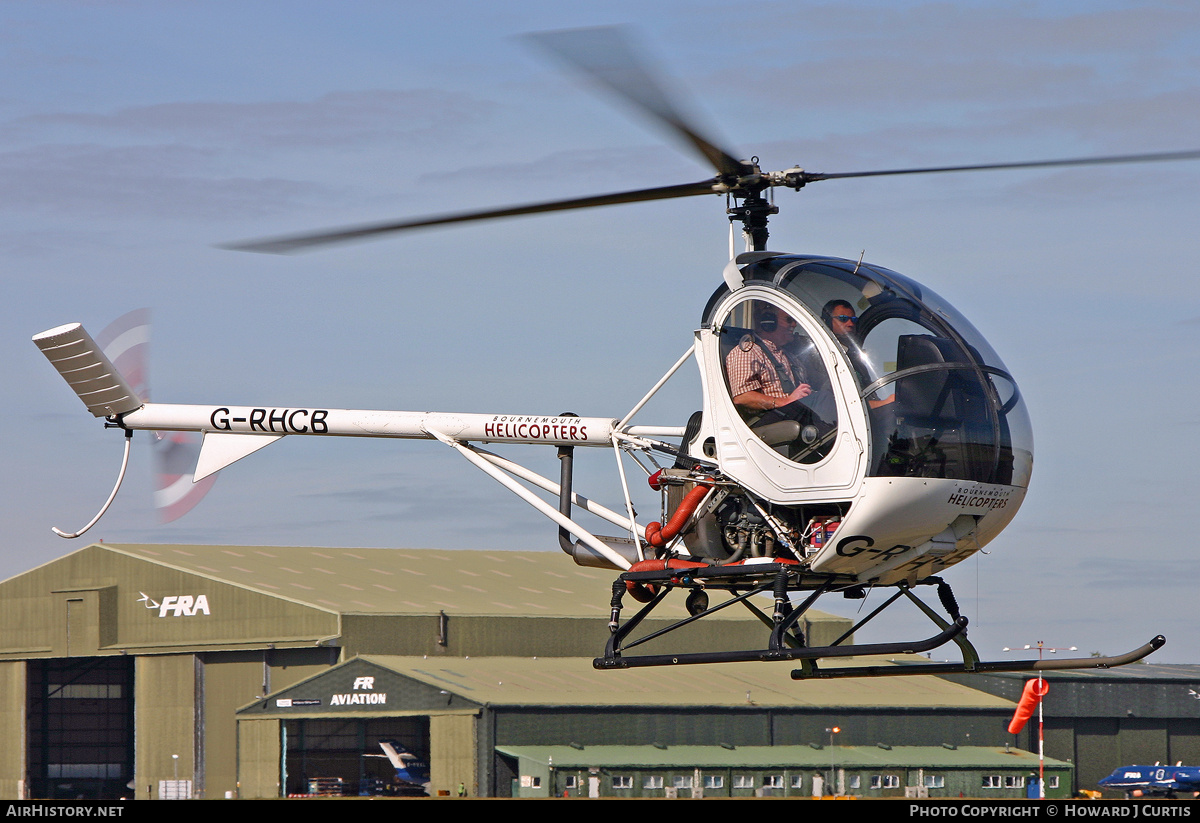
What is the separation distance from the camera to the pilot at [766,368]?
1464 centimetres

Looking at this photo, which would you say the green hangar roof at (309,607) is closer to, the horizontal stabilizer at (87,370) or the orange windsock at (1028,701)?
the orange windsock at (1028,701)

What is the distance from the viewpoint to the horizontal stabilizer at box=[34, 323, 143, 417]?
19.8m

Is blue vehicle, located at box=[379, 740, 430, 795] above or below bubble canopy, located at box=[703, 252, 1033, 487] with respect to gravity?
below

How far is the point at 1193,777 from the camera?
50.0 m

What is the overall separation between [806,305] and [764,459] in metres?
1.57

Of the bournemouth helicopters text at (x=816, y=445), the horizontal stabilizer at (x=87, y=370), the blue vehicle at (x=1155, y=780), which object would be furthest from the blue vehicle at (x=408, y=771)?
the bournemouth helicopters text at (x=816, y=445)

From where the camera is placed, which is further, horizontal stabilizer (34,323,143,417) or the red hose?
horizontal stabilizer (34,323,143,417)

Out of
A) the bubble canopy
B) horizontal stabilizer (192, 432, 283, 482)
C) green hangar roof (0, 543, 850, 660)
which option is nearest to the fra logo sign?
green hangar roof (0, 543, 850, 660)

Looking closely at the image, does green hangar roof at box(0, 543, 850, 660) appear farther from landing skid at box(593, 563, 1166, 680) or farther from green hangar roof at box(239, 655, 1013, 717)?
landing skid at box(593, 563, 1166, 680)

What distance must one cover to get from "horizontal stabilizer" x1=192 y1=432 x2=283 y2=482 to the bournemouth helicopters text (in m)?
5.00

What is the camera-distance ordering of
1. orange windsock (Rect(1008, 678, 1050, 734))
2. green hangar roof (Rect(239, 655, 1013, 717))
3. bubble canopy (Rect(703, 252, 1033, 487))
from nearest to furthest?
bubble canopy (Rect(703, 252, 1033, 487)) < orange windsock (Rect(1008, 678, 1050, 734)) < green hangar roof (Rect(239, 655, 1013, 717))

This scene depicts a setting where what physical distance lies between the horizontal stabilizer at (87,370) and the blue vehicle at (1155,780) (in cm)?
4071

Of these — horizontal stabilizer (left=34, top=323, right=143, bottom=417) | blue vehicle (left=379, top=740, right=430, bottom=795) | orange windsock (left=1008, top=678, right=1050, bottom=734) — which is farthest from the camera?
blue vehicle (left=379, top=740, right=430, bottom=795)

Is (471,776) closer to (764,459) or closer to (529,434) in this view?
(529,434)
